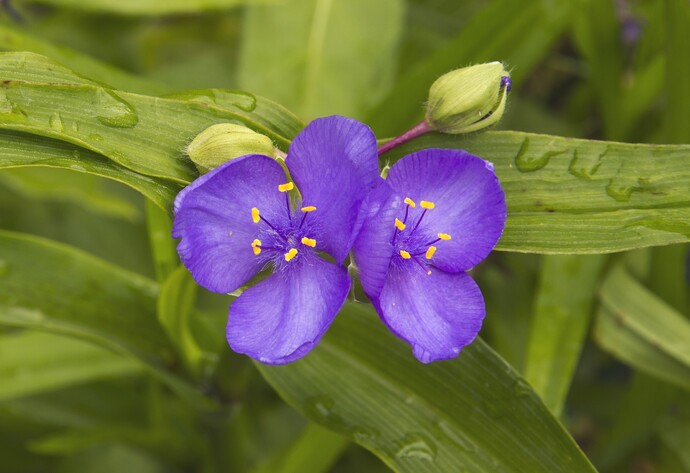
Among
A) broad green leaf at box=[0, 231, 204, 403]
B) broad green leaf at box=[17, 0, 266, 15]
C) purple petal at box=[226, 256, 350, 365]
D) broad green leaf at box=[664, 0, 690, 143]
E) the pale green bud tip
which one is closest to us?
purple petal at box=[226, 256, 350, 365]

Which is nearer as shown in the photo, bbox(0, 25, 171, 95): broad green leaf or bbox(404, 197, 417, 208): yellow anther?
bbox(404, 197, 417, 208): yellow anther

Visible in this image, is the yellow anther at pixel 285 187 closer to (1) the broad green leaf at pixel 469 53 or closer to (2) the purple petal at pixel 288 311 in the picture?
(2) the purple petal at pixel 288 311

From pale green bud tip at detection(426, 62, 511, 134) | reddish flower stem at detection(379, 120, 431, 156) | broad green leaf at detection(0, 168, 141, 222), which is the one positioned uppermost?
pale green bud tip at detection(426, 62, 511, 134)

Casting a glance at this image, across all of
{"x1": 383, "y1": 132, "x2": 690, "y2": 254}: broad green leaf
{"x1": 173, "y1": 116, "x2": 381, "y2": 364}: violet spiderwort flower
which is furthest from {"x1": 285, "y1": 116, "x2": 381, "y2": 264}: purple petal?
{"x1": 383, "y1": 132, "x2": 690, "y2": 254}: broad green leaf

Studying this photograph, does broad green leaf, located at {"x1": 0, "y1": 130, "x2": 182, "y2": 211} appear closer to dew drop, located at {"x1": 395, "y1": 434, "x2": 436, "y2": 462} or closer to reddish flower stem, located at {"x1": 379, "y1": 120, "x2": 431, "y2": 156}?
reddish flower stem, located at {"x1": 379, "y1": 120, "x2": 431, "y2": 156}

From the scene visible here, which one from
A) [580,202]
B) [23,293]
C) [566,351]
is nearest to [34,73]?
[23,293]

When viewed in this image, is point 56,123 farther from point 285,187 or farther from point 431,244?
point 431,244

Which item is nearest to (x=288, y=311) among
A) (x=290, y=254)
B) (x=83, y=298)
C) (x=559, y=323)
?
(x=290, y=254)
